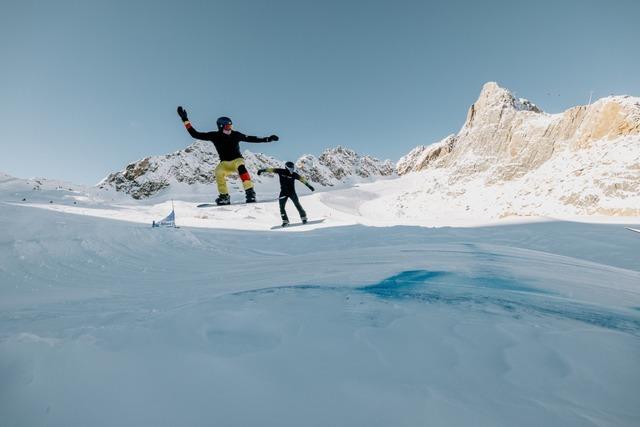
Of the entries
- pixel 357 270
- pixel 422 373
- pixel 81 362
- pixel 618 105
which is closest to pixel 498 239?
pixel 357 270

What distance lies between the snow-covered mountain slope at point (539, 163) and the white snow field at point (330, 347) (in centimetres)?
1960

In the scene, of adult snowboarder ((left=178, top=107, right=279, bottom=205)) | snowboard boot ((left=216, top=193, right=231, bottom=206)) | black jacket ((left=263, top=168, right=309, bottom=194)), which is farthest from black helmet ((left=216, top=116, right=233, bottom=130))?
black jacket ((left=263, top=168, right=309, bottom=194))

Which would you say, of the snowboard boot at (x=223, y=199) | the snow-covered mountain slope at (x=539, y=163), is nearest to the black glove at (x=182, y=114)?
the snowboard boot at (x=223, y=199)

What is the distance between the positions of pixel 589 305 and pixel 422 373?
5.81ft

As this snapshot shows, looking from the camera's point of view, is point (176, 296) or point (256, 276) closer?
point (176, 296)

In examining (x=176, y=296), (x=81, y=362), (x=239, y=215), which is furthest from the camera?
(x=239, y=215)

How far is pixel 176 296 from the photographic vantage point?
2.71m

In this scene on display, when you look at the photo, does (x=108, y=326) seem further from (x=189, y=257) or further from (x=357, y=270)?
(x=189, y=257)

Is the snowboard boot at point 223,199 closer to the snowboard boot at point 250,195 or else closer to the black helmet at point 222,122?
the snowboard boot at point 250,195

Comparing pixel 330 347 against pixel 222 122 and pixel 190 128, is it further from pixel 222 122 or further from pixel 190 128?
pixel 190 128

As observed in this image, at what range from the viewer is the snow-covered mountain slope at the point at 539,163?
18.8 metres

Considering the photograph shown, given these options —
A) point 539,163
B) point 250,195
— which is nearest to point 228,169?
point 250,195

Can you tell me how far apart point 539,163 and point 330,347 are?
40502 mm

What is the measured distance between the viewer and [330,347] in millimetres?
1580
